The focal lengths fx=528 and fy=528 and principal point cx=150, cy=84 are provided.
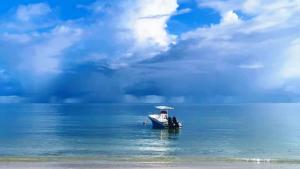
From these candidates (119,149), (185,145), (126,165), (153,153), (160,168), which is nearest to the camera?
(160,168)

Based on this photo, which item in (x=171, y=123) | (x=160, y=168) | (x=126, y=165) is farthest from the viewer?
(x=171, y=123)

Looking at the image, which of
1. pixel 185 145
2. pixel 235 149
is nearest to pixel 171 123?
pixel 185 145

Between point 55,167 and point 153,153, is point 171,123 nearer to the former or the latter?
point 153,153

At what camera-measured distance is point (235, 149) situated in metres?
65.2

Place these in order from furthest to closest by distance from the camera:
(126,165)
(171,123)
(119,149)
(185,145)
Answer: (171,123) < (185,145) < (119,149) < (126,165)

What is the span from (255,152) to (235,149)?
356 centimetres

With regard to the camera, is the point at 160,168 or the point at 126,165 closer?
the point at 160,168

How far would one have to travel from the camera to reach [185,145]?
72.2 metres

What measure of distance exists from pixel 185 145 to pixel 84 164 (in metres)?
34.3

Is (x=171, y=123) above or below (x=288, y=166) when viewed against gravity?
above

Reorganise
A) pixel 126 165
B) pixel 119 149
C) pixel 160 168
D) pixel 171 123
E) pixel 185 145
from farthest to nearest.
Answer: pixel 171 123, pixel 185 145, pixel 119 149, pixel 126 165, pixel 160 168

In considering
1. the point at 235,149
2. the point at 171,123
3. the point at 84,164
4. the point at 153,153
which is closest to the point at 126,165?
the point at 84,164

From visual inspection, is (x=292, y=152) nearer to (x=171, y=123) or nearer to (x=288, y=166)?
(x=288, y=166)

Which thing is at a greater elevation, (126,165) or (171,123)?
(171,123)
